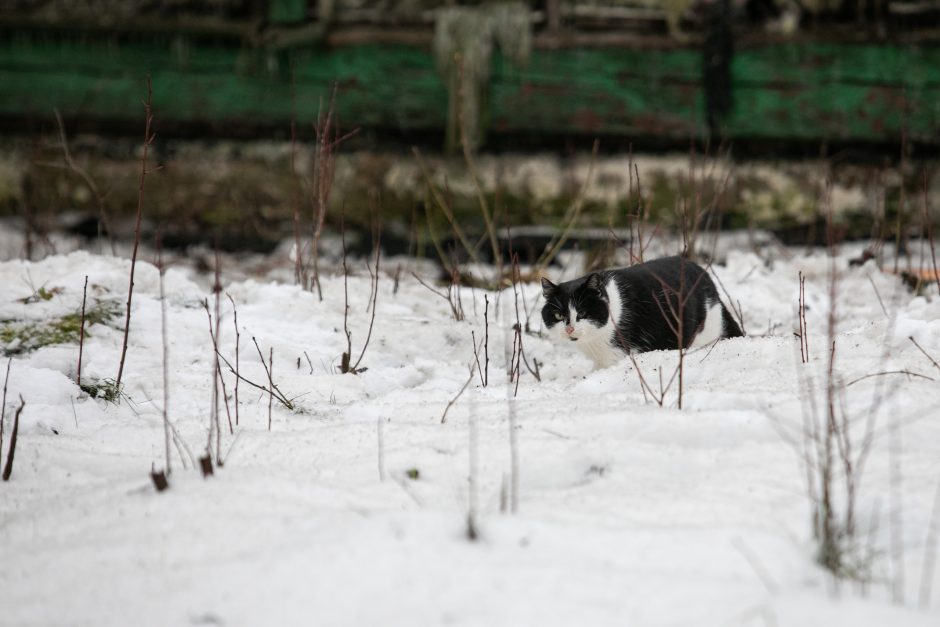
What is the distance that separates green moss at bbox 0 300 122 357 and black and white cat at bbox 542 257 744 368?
1.98 m

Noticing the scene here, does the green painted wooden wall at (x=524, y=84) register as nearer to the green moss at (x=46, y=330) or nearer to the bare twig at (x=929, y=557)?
the green moss at (x=46, y=330)

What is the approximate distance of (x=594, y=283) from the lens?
3885 mm

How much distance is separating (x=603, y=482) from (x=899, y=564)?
28.2 inches

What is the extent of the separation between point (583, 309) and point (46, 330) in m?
2.27

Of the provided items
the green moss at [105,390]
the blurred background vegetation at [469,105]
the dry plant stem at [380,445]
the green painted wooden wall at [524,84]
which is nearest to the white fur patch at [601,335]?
the dry plant stem at [380,445]

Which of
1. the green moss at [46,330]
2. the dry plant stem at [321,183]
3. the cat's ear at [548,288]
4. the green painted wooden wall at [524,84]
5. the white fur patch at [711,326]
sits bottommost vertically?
the white fur patch at [711,326]

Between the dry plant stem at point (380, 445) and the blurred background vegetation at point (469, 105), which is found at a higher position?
the blurred background vegetation at point (469, 105)

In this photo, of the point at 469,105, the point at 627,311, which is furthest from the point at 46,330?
the point at 469,105

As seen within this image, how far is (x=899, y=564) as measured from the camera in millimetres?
1678

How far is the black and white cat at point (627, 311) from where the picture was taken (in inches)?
153

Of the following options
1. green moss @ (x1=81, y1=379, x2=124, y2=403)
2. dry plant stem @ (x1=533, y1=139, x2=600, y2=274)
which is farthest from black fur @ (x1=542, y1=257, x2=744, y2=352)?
green moss @ (x1=81, y1=379, x2=124, y2=403)

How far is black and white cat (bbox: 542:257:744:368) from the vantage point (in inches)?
153

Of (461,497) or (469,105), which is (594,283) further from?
(469,105)

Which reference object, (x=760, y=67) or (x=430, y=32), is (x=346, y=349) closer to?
(x=430, y=32)
